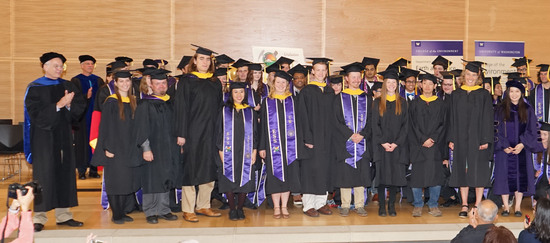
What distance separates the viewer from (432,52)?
10.2 m

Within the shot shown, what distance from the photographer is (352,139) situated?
6.50 meters

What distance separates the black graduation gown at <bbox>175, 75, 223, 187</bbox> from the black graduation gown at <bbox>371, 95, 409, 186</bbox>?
1.91 metres


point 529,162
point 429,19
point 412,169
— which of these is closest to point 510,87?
point 529,162

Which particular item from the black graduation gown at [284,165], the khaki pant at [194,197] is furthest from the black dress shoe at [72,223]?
the black graduation gown at [284,165]

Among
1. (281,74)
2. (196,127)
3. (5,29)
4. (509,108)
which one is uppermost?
(5,29)

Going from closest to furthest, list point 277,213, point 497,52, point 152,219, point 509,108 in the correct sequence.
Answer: point 152,219, point 277,213, point 509,108, point 497,52

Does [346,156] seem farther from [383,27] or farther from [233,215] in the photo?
[383,27]

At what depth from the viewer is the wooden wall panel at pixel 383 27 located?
10.3m

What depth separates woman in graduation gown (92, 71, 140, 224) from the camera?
19.7 ft

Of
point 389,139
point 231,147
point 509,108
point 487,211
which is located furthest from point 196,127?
point 509,108

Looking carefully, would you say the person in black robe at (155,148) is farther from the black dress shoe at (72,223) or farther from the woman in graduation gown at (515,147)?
the woman in graduation gown at (515,147)

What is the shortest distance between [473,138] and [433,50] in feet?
13.1

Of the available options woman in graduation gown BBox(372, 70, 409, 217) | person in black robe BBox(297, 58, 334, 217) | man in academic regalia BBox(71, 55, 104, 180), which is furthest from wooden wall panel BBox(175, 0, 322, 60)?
woman in graduation gown BBox(372, 70, 409, 217)

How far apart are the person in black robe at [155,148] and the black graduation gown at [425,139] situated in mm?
2843
